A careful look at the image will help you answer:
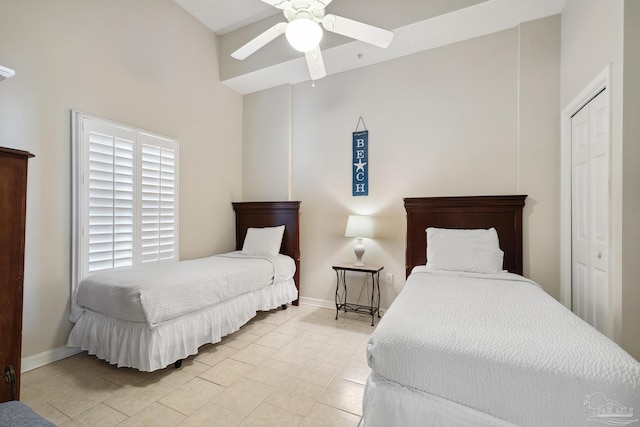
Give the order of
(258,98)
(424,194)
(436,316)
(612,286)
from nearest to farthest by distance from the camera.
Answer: (436,316)
(612,286)
(424,194)
(258,98)

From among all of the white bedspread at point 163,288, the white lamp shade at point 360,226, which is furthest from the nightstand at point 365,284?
the white bedspread at point 163,288

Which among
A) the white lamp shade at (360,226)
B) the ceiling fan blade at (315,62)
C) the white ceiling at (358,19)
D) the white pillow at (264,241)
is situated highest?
the white ceiling at (358,19)

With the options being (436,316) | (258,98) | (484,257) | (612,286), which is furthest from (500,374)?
(258,98)

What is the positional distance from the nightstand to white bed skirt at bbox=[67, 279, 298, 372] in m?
1.36

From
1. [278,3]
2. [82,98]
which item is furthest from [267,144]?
[278,3]

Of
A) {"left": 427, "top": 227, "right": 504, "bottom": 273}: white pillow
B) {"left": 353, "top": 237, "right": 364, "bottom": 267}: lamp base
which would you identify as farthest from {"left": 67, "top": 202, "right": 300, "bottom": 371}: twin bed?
{"left": 427, "top": 227, "right": 504, "bottom": 273}: white pillow

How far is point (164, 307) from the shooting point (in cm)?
215

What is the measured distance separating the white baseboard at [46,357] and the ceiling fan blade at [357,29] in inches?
134

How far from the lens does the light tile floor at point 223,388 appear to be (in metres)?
1.74

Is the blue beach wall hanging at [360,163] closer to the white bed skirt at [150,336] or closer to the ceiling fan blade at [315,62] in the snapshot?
the ceiling fan blade at [315,62]

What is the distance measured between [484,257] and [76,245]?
12.0 ft

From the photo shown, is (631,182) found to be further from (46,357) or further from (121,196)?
(46,357)

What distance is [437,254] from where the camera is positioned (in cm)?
281

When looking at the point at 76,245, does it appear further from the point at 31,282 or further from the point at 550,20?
the point at 550,20
